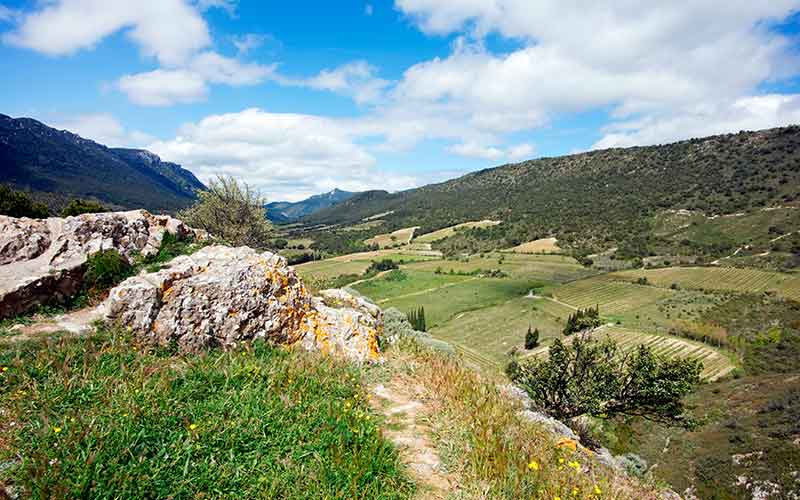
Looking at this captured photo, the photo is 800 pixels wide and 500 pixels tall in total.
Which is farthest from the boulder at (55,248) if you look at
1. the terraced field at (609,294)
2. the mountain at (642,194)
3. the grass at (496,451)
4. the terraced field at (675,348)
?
the mountain at (642,194)

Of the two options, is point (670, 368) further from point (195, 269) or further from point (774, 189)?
point (774, 189)

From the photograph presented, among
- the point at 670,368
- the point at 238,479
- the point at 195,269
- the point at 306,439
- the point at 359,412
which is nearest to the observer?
the point at 238,479

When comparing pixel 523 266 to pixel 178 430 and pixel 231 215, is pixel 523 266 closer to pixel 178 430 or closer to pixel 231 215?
pixel 231 215

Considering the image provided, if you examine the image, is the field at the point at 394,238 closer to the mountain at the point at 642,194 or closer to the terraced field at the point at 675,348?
the mountain at the point at 642,194

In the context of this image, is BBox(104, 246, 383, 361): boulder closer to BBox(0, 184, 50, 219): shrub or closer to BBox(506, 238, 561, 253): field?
BBox(0, 184, 50, 219): shrub

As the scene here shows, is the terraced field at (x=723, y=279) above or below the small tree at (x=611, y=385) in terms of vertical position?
below

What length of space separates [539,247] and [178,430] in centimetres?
14645

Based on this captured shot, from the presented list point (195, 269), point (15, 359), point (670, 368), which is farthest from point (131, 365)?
point (670, 368)

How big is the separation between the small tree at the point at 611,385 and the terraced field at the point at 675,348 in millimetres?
36617

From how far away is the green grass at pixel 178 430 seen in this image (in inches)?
132

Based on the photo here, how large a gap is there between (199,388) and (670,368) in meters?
28.0

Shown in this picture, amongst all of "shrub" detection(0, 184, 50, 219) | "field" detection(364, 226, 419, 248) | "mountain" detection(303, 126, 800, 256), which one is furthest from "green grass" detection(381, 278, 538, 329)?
"field" detection(364, 226, 419, 248)

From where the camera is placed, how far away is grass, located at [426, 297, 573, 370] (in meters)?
69.0

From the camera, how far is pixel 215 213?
2630 cm
